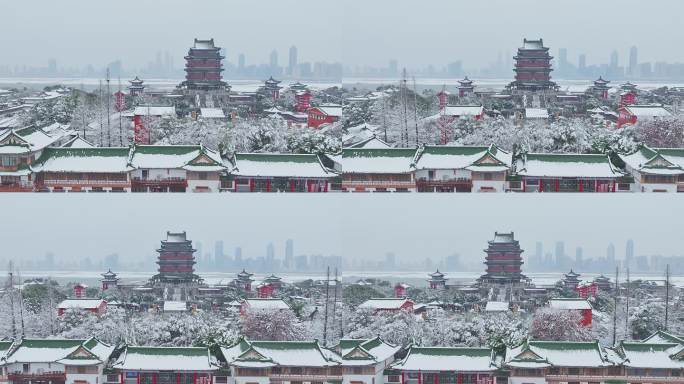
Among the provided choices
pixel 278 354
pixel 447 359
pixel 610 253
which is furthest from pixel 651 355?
pixel 278 354

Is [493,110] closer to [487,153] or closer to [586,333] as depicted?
[487,153]

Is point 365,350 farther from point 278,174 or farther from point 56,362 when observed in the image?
point 56,362

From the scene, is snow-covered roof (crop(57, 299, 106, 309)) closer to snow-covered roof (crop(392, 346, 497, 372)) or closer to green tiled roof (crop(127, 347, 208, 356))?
green tiled roof (crop(127, 347, 208, 356))

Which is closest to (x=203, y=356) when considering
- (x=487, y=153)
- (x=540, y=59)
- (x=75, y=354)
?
(x=75, y=354)

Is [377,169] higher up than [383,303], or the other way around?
[377,169]

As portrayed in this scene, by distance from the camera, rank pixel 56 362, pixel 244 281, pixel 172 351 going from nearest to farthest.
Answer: pixel 56 362 → pixel 172 351 → pixel 244 281

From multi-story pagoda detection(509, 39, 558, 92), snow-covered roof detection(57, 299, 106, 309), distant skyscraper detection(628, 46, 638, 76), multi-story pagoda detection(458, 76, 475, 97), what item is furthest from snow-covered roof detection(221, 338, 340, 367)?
distant skyscraper detection(628, 46, 638, 76)
